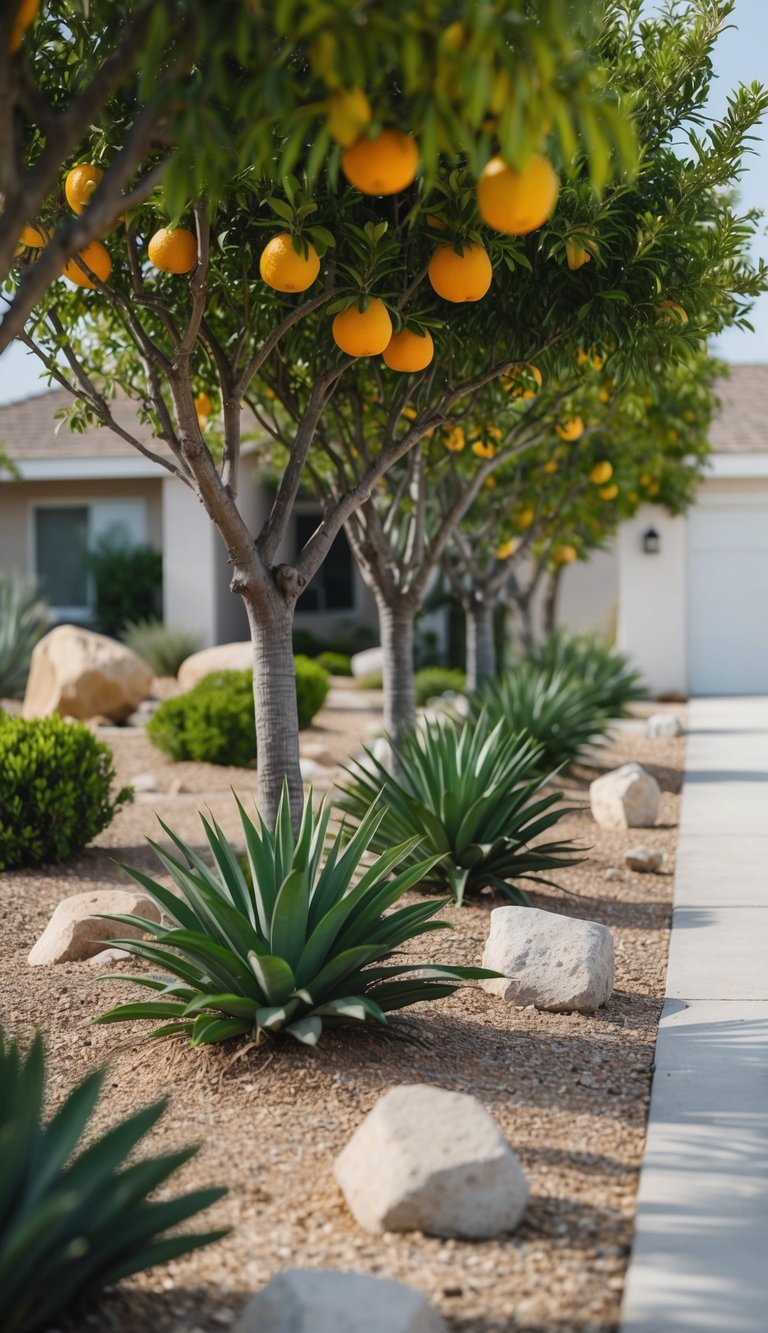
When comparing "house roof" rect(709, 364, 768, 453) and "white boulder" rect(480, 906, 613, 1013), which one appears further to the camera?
"house roof" rect(709, 364, 768, 453)

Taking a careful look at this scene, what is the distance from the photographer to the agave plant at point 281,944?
3975mm

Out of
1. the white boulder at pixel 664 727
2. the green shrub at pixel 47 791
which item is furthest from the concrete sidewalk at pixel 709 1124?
the white boulder at pixel 664 727

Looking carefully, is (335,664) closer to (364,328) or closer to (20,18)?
(364,328)

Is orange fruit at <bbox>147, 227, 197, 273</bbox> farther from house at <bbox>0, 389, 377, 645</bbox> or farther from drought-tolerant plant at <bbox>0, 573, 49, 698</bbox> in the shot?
house at <bbox>0, 389, 377, 645</bbox>

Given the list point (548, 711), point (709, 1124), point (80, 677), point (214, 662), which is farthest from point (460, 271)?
point (214, 662)

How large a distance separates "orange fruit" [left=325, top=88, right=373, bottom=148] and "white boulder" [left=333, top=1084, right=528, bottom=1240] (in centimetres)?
217

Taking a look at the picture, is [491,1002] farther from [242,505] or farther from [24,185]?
[242,505]

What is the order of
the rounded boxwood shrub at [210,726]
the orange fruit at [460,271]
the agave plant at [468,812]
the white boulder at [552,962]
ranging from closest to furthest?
the orange fruit at [460,271] → the white boulder at [552,962] → the agave plant at [468,812] → the rounded boxwood shrub at [210,726]

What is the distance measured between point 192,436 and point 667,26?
2806 mm

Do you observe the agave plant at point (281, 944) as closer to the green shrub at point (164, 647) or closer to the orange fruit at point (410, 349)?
the orange fruit at point (410, 349)

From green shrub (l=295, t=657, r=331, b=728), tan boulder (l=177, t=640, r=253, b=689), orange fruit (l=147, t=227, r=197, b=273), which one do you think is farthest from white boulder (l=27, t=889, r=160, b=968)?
tan boulder (l=177, t=640, r=253, b=689)

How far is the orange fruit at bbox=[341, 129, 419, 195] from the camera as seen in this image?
277cm

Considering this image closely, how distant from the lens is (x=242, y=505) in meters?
20.0

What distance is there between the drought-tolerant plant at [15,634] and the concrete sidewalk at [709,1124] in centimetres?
996
